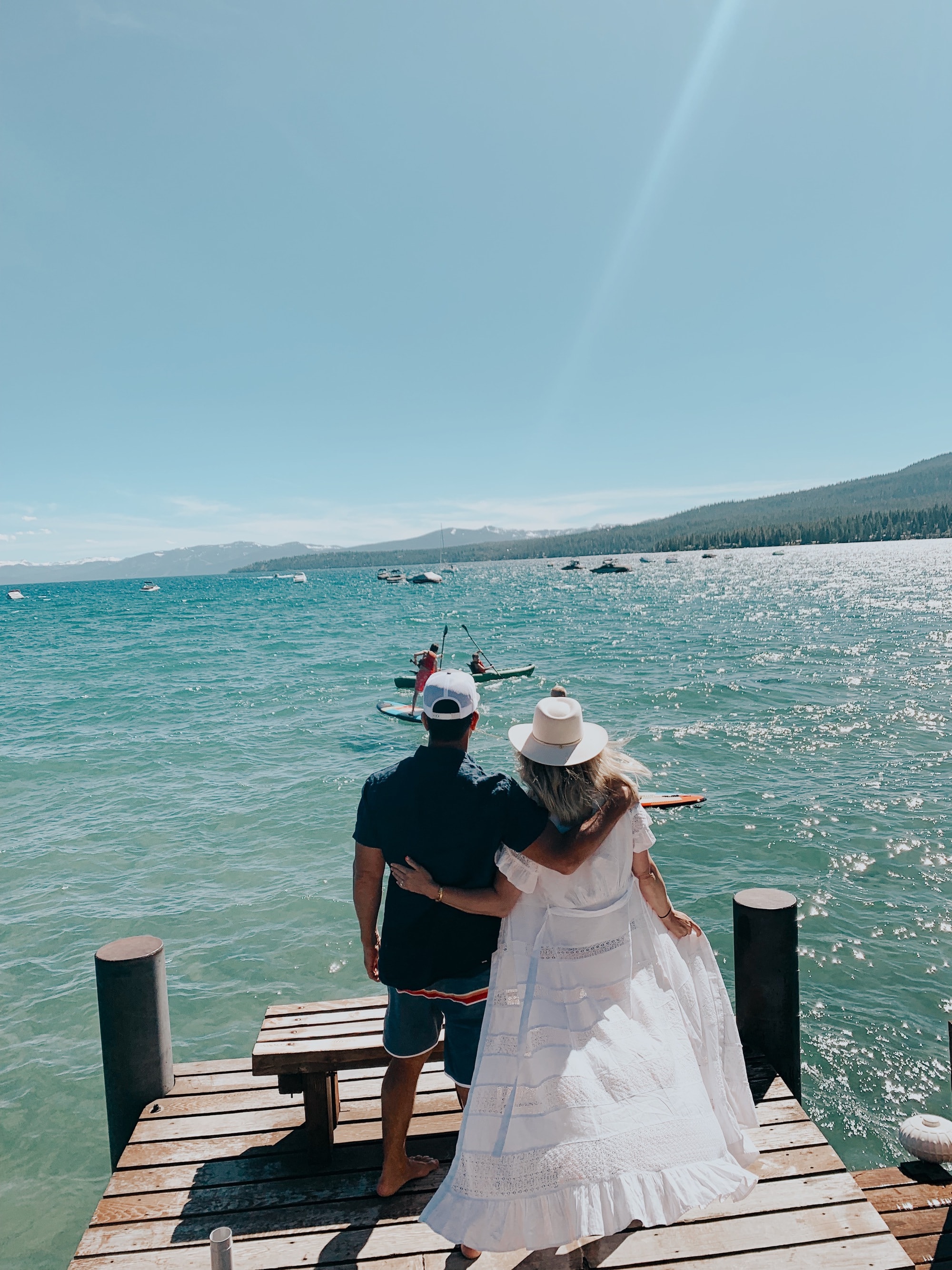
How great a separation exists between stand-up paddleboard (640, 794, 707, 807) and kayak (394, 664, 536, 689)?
12247 mm

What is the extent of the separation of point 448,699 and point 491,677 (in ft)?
77.7

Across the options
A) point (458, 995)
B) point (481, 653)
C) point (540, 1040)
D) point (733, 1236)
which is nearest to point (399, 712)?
point (481, 653)

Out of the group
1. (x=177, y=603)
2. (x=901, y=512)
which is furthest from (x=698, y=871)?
(x=901, y=512)

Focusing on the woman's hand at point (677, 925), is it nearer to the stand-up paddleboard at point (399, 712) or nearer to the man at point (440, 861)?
the man at point (440, 861)

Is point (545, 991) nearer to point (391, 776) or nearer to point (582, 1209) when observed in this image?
point (582, 1209)

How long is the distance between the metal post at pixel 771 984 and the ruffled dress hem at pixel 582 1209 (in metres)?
2.13

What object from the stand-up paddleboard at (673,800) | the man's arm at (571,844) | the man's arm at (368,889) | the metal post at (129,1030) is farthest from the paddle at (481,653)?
the man's arm at (571,844)

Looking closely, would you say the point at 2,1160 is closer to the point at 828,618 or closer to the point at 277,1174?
the point at 277,1174

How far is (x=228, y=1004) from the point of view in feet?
26.1

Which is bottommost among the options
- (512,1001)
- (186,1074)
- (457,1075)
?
(186,1074)

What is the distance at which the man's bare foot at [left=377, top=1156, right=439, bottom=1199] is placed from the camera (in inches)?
135

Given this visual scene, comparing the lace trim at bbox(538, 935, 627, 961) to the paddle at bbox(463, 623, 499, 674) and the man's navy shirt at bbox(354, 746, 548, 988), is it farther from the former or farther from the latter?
the paddle at bbox(463, 623, 499, 674)

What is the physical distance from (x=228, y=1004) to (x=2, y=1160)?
2307mm

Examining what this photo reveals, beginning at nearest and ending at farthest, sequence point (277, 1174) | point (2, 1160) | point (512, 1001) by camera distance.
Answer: point (512, 1001) < point (277, 1174) < point (2, 1160)
